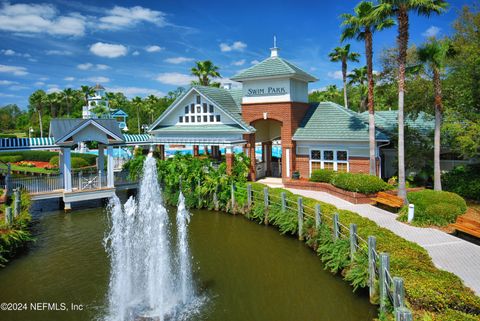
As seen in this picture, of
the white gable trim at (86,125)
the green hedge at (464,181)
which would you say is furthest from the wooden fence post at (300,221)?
the white gable trim at (86,125)

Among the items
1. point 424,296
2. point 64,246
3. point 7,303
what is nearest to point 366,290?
point 424,296

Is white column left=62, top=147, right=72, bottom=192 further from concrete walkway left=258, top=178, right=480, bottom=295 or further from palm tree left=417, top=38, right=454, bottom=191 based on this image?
palm tree left=417, top=38, right=454, bottom=191

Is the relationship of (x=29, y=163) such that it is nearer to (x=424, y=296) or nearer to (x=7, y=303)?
(x=7, y=303)

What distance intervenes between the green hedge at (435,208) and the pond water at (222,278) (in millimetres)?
5250

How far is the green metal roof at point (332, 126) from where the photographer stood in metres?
24.8

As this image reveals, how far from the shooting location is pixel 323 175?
2462 centimetres

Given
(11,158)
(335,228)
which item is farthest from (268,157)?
(11,158)

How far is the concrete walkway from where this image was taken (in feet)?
38.2

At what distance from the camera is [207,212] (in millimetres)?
23422

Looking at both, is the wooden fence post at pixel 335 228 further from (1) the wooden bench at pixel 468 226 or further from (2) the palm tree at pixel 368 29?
(2) the palm tree at pixel 368 29

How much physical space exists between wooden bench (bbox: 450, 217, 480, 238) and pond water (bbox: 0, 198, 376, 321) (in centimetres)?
534

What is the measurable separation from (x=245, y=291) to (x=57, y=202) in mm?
18335

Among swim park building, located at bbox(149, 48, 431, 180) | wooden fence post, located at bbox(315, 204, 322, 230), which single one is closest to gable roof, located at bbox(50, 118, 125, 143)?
swim park building, located at bbox(149, 48, 431, 180)

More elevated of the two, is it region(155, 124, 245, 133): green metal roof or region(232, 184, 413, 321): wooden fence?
region(155, 124, 245, 133): green metal roof
